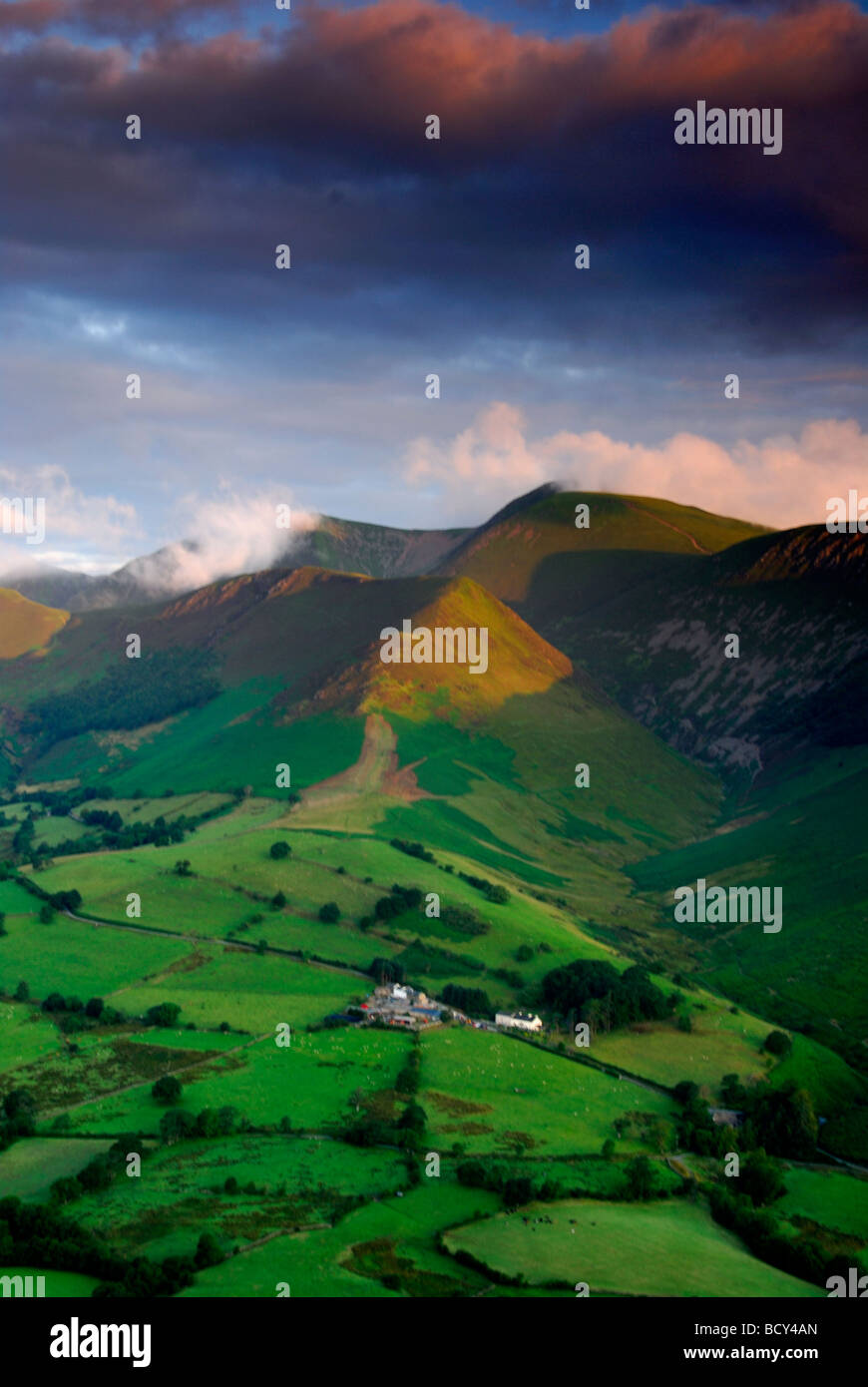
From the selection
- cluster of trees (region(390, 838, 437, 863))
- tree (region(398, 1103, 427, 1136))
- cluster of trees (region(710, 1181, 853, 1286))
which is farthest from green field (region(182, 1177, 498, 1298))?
cluster of trees (region(390, 838, 437, 863))

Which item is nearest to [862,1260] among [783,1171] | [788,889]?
[783,1171]

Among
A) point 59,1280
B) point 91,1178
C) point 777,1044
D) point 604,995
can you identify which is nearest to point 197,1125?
point 91,1178

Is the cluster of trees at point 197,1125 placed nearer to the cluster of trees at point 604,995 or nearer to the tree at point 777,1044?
the cluster of trees at point 604,995

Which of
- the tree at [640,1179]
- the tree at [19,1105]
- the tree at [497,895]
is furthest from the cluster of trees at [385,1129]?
the tree at [497,895]

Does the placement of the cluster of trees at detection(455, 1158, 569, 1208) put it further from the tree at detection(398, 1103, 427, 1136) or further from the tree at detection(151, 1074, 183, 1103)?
the tree at detection(151, 1074, 183, 1103)

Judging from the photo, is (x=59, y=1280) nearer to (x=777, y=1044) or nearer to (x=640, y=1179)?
(x=640, y=1179)

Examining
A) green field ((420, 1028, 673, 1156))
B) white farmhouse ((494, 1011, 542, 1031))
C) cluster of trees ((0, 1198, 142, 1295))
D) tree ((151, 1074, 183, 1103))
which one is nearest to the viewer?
cluster of trees ((0, 1198, 142, 1295))
